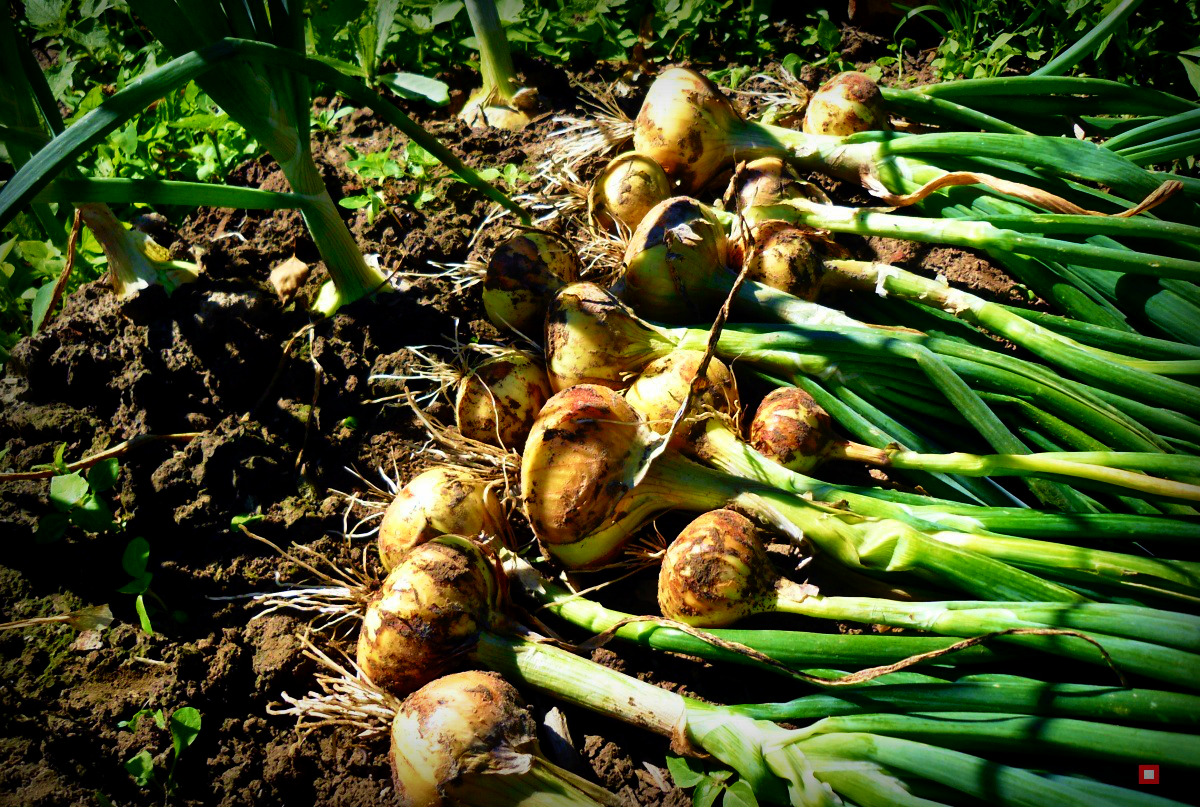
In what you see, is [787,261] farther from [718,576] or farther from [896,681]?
[896,681]

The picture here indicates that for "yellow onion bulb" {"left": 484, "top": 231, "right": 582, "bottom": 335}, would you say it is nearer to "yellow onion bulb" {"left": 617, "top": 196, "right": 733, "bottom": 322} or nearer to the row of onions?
the row of onions

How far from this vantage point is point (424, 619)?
4.75 feet

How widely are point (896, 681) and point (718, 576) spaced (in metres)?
0.36

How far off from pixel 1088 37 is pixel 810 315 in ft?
4.15

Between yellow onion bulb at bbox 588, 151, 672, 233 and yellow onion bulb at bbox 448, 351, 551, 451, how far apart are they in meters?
0.62

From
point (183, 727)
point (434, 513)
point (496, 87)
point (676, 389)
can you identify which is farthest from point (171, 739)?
point (496, 87)

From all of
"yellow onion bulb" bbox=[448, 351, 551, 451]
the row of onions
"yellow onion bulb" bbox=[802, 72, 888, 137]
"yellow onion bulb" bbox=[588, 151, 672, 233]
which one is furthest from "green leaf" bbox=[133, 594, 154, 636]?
"yellow onion bulb" bbox=[802, 72, 888, 137]

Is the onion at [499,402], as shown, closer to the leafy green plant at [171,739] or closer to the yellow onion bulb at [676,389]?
the yellow onion bulb at [676,389]

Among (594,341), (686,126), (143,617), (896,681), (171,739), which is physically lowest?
(896,681)

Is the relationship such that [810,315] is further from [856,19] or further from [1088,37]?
[856,19]

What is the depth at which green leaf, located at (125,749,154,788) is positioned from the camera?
1.42 metres

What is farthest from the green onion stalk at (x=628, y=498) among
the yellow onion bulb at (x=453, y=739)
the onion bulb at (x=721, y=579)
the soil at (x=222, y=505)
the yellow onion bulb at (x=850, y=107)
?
the yellow onion bulb at (x=850, y=107)

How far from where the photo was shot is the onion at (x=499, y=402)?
1871 mm

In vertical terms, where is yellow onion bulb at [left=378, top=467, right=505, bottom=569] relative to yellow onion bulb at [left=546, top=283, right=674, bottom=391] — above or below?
below
